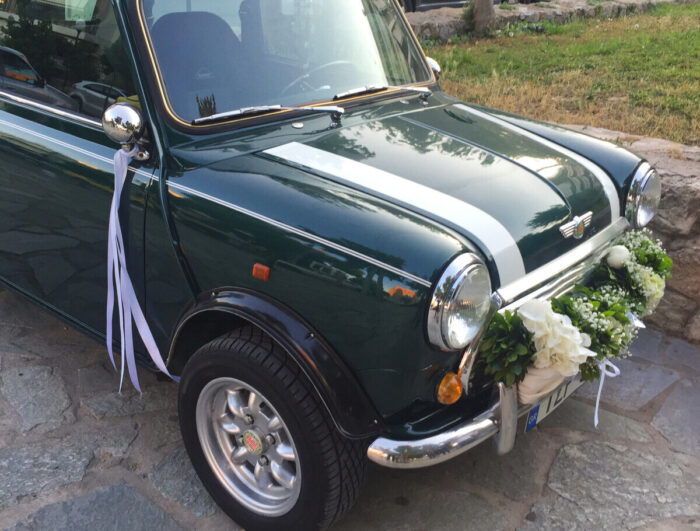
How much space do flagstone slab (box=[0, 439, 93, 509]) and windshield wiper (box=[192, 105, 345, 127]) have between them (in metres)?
1.46

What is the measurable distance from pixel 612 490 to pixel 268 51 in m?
2.21

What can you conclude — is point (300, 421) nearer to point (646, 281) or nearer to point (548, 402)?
point (548, 402)

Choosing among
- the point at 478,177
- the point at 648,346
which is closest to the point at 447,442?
the point at 478,177

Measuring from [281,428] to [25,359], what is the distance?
1.86 meters

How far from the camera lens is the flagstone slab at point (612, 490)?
2711 millimetres

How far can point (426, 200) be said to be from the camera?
237cm

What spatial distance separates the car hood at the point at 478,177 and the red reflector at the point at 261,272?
40cm

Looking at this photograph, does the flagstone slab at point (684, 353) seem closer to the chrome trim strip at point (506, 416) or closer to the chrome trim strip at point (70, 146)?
the chrome trim strip at point (506, 416)

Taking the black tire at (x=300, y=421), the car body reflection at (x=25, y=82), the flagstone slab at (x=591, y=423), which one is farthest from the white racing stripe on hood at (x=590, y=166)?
the car body reflection at (x=25, y=82)

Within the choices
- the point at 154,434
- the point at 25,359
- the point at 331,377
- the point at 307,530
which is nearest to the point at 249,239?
the point at 331,377

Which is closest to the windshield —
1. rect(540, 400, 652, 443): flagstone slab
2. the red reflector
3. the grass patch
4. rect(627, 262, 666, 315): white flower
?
the red reflector

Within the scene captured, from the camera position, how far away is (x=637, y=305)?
2.70m

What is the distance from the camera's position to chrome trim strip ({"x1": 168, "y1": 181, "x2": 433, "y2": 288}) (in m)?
2.06

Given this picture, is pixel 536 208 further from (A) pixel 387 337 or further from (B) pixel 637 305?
(A) pixel 387 337
